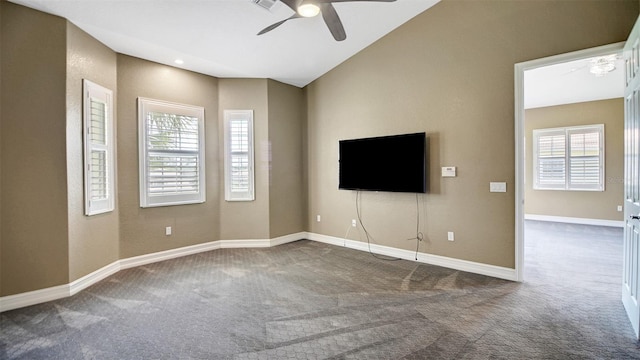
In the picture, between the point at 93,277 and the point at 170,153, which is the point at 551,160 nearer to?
the point at 170,153

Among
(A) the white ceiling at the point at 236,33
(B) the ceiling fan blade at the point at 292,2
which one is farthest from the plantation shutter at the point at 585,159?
(B) the ceiling fan blade at the point at 292,2

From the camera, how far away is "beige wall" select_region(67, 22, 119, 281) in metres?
3.24

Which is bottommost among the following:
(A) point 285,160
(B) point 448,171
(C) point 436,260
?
(C) point 436,260

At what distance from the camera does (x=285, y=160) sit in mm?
5543

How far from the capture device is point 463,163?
3.88 m

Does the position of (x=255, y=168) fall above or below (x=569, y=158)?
below

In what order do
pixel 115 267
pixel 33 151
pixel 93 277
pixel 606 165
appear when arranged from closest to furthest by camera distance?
pixel 33 151, pixel 93 277, pixel 115 267, pixel 606 165

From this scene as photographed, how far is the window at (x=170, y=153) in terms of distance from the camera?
4.32 m

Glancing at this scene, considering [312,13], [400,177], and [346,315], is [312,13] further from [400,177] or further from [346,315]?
[346,315]

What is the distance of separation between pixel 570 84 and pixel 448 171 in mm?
4367

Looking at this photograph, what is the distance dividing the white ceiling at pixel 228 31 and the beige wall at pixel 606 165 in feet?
18.7

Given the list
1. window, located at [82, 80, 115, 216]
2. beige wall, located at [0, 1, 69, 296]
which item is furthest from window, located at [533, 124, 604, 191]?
beige wall, located at [0, 1, 69, 296]

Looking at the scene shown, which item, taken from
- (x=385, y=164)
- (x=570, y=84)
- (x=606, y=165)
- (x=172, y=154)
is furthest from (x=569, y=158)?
(x=172, y=154)

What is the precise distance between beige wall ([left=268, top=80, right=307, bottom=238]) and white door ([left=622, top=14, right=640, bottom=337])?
4.45 meters
